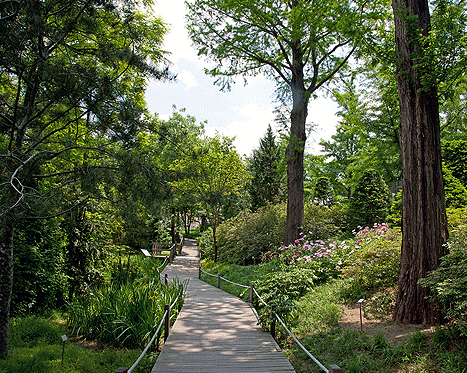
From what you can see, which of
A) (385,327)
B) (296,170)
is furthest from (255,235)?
(385,327)

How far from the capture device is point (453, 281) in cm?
422

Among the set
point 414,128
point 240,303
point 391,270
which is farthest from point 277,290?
point 414,128

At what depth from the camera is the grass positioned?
4672mm

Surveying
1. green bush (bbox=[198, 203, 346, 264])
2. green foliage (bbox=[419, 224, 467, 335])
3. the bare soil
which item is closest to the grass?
the bare soil

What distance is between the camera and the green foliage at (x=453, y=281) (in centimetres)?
405

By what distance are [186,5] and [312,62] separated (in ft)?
17.9

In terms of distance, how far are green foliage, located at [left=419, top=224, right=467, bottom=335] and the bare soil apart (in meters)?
0.60

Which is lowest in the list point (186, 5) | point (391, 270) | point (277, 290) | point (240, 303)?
point (240, 303)

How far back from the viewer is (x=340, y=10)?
978 cm

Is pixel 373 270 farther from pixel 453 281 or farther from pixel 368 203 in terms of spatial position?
pixel 368 203

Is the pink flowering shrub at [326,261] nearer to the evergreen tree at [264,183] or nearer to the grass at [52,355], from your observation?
the grass at [52,355]

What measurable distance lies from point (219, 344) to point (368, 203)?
11.7 metres

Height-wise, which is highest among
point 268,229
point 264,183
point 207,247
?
point 264,183

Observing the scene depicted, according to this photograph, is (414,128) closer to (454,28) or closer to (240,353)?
(454,28)
